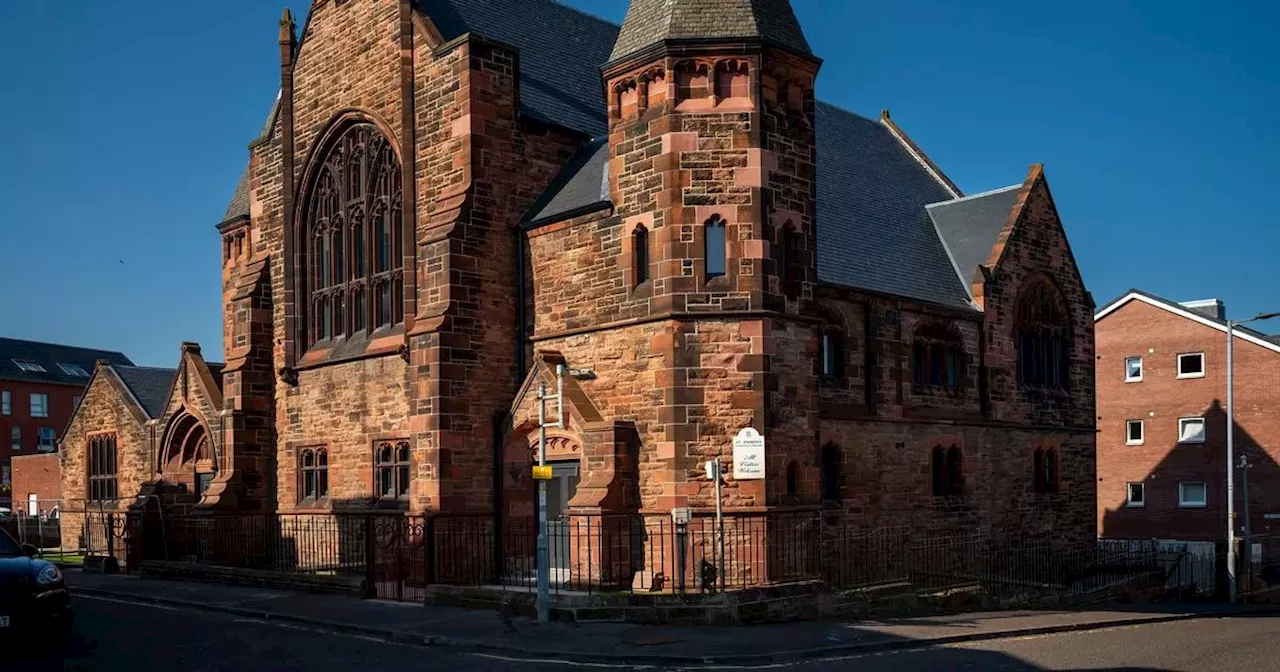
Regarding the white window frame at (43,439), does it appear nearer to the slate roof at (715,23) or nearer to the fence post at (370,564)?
the fence post at (370,564)

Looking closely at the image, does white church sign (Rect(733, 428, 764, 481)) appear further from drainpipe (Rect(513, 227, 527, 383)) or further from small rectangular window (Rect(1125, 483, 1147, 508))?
small rectangular window (Rect(1125, 483, 1147, 508))

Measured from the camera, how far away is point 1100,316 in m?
49.8

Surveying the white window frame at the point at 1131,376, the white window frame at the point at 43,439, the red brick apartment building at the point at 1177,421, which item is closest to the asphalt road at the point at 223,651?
the red brick apartment building at the point at 1177,421

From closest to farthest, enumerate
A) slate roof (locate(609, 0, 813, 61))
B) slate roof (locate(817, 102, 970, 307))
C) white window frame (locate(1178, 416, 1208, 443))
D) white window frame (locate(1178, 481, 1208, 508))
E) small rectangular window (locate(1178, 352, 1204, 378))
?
slate roof (locate(609, 0, 813, 61))
slate roof (locate(817, 102, 970, 307))
white window frame (locate(1178, 481, 1208, 508))
white window frame (locate(1178, 416, 1208, 443))
small rectangular window (locate(1178, 352, 1204, 378))

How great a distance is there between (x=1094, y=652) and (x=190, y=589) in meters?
18.0

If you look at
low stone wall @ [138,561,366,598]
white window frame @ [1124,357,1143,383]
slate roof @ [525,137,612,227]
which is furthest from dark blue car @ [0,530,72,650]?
white window frame @ [1124,357,1143,383]

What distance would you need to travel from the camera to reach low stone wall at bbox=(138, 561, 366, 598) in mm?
23312

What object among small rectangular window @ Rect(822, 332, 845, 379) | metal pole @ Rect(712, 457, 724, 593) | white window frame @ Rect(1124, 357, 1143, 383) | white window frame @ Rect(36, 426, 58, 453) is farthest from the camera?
white window frame @ Rect(36, 426, 58, 453)

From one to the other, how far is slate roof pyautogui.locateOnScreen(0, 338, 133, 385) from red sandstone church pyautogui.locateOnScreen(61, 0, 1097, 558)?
45092 mm

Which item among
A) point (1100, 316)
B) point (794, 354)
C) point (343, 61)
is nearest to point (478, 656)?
point (794, 354)

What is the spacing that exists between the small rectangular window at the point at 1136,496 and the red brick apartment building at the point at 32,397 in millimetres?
57018

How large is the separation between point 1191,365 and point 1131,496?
5.62m

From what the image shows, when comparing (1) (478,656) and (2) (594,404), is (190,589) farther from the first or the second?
(1) (478,656)

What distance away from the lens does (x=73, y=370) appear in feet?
262
